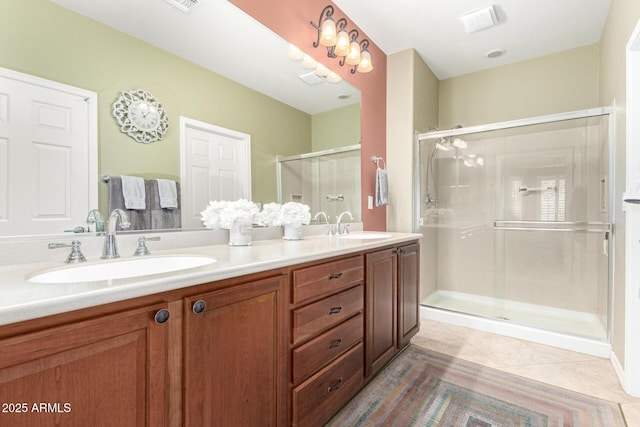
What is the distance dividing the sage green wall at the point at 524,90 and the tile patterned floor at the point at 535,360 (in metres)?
2.19

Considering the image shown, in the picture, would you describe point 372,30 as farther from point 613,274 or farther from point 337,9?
point 613,274

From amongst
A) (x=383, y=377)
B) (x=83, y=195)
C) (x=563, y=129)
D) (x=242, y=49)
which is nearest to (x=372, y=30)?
(x=242, y=49)

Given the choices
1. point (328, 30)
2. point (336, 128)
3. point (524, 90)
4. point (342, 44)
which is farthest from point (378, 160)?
point (524, 90)

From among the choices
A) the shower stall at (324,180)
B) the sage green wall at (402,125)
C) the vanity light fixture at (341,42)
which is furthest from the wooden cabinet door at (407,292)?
the vanity light fixture at (341,42)

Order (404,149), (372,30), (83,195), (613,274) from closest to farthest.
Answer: (83,195), (613,274), (372,30), (404,149)

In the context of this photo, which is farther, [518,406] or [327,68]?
[327,68]

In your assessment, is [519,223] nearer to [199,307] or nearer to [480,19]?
[480,19]

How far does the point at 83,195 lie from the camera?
1.12 meters

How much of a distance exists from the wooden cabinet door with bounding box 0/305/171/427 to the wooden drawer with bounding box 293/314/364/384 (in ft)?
1.74

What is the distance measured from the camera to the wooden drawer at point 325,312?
119cm

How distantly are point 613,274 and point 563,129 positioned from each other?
4.52ft

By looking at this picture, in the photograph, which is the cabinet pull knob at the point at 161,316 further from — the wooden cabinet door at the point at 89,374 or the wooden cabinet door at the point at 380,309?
the wooden cabinet door at the point at 380,309

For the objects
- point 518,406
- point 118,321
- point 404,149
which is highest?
point 404,149

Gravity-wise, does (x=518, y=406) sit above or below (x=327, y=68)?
below
